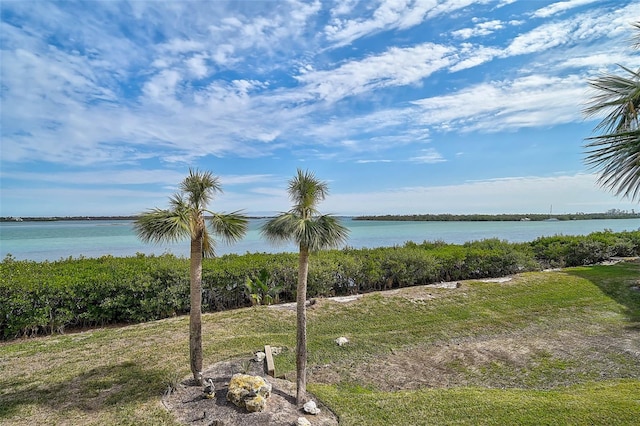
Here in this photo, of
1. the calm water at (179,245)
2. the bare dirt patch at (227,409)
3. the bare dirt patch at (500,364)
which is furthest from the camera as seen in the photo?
the calm water at (179,245)

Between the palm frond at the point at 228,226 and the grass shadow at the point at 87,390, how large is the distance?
2.36 m

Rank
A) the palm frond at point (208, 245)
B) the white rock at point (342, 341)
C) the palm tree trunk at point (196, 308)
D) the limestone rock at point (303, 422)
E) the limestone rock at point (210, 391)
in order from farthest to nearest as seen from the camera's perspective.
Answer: the white rock at point (342, 341) → the palm frond at point (208, 245) → the palm tree trunk at point (196, 308) → the limestone rock at point (210, 391) → the limestone rock at point (303, 422)

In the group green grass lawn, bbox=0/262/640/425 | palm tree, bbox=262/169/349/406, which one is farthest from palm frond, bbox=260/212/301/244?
green grass lawn, bbox=0/262/640/425

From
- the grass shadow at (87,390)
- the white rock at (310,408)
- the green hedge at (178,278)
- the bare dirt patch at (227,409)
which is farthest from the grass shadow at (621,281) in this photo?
the grass shadow at (87,390)

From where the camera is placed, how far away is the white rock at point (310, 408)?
4.13 m

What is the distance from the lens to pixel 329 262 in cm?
985

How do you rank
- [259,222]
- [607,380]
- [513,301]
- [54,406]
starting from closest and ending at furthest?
[54,406], [259,222], [607,380], [513,301]

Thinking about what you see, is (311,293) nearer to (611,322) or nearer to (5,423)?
(5,423)

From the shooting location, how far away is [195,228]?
14.9 ft

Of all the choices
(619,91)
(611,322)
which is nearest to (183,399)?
(619,91)

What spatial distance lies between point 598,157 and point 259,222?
4599 mm

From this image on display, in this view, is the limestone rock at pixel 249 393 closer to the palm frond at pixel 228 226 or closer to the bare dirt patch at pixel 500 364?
the bare dirt patch at pixel 500 364

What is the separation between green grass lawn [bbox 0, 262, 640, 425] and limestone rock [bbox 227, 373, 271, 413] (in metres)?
0.76

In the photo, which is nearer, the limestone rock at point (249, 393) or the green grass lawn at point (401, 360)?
the limestone rock at point (249, 393)
